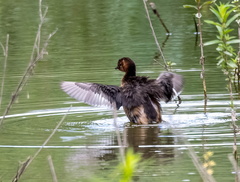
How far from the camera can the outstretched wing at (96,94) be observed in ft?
30.5

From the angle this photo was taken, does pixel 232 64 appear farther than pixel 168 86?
Yes

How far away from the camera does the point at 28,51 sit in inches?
554

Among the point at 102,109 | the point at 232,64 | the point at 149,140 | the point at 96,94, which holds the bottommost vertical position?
the point at 102,109

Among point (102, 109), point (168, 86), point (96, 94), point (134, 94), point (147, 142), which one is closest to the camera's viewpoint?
point (147, 142)

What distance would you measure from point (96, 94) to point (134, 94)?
475mm

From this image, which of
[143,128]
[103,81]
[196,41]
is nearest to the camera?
[143,128]

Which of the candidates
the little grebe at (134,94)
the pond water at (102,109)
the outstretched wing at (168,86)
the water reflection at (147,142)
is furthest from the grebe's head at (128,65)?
the water reflection at (147,142)

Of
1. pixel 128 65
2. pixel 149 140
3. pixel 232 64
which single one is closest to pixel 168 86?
pixel 128 65

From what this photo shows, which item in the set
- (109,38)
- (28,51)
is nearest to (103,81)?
(28,51)

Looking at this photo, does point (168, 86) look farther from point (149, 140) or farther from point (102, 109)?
point (149, 140)

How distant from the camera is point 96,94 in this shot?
369 inches

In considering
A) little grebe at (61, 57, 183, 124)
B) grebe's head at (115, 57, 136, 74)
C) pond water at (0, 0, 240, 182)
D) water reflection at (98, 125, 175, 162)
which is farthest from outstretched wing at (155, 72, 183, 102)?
water reflection at (98, 125, 175, 162)

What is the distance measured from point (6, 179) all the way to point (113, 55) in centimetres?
689

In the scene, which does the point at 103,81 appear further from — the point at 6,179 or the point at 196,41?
the point at 6,179
